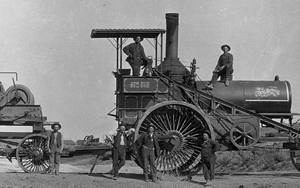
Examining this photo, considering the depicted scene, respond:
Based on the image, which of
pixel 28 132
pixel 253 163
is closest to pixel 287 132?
pixel 28 132

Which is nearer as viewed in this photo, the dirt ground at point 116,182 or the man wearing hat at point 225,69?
the dirt ground at point 116,182

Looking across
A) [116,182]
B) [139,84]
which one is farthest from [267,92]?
[116,182]

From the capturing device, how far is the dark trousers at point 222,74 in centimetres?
1559

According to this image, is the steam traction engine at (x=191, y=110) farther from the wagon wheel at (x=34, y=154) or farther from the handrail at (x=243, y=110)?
the wagon wheel at (x=34, y=154)

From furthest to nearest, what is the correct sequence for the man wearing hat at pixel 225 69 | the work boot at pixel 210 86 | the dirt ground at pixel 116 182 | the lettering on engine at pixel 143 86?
the man wearing hat at pixel 225 69, the work boot at pixel 210 86, the lettering on engine at pixel 143 86, the dirt ground at pixel 116 182

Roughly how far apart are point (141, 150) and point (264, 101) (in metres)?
3.75

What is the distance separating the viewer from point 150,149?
13688 mm

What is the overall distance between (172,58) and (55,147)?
3.95m

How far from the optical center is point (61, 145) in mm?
14547

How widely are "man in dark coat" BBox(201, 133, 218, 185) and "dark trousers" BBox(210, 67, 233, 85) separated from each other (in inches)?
88.5

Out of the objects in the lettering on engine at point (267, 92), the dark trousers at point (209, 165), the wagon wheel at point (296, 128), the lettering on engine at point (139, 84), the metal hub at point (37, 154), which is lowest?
the dark trousers at point (209, 165)

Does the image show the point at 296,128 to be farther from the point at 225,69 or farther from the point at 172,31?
the point at 172,31

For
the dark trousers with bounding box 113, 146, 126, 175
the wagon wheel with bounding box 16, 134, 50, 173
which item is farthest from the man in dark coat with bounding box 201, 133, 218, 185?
the wagon wheel with bounding box 16, 134, 50, 173

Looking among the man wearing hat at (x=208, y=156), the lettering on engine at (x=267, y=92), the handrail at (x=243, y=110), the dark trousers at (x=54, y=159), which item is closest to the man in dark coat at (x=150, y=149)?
the man wearing hat at (x=208, y=156)
